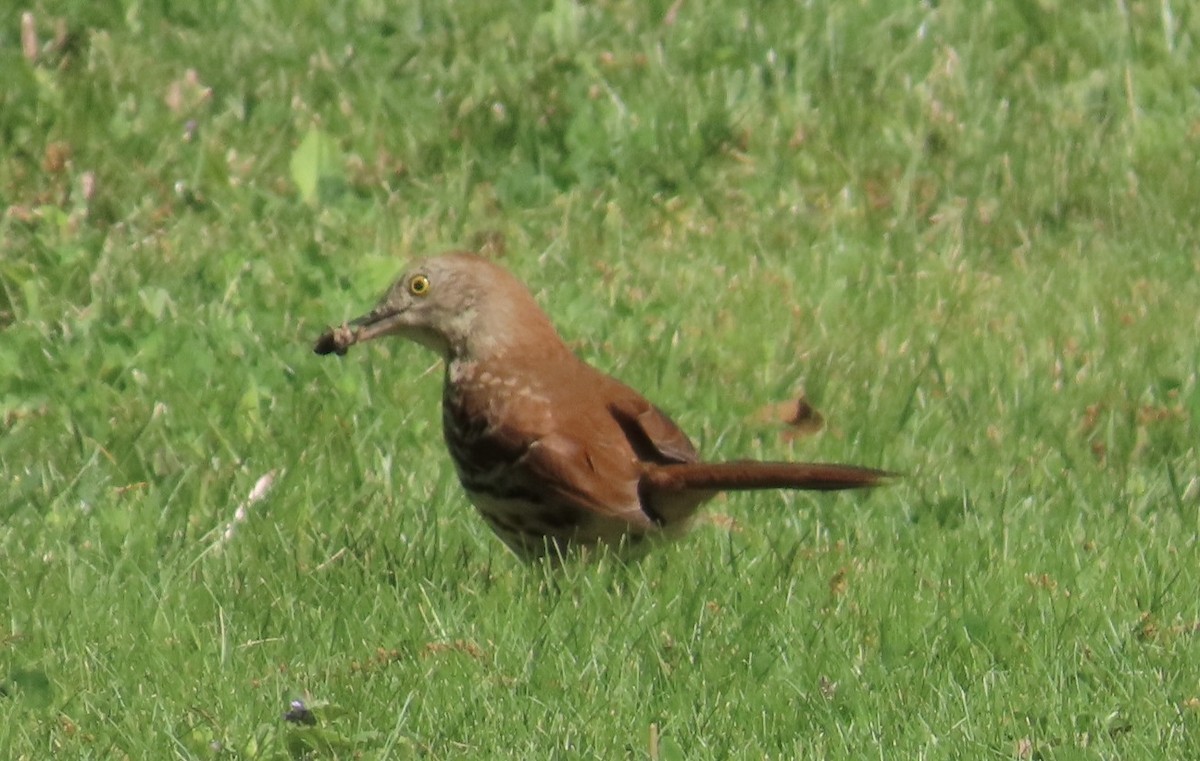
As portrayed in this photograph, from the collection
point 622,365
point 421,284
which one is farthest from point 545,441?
point 622,365

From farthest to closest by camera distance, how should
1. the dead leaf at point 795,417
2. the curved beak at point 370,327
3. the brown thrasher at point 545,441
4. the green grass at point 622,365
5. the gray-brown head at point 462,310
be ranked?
the dead leaf at point 795,417 → the curved beak at point 370,327 → the gray-brown head at point 462,310 → the brown thrasher at point 545,441 → the green grass at point 622,365

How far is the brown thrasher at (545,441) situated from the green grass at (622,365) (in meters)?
0.13

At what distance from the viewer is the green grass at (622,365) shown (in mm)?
4043

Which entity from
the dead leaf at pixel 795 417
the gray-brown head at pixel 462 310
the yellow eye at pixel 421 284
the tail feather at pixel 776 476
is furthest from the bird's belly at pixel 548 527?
the dead leaf at pixel 795 417

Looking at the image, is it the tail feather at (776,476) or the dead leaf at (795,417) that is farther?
the dead leaf at (795,417)

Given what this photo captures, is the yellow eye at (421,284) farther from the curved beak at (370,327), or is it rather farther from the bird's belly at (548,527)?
the bird's belly at (548,527)

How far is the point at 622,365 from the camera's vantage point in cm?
613

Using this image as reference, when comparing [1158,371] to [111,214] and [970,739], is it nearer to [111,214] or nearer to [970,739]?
[970,739]

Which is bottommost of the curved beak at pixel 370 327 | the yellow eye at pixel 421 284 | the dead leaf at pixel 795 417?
the dead leaf at pixel 795 417

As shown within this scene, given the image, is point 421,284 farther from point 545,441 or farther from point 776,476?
point 776,476

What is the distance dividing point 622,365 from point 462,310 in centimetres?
117

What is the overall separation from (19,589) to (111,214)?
262 cm

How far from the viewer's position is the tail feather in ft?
14.4

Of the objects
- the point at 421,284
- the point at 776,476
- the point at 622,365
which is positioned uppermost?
the point at 421,284
